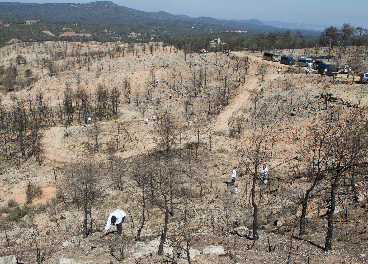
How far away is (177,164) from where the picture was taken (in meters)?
27.0

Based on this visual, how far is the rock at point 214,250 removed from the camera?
13.6 metres

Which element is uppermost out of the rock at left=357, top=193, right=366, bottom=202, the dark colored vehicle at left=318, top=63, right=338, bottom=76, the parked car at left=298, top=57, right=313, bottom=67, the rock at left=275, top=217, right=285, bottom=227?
the parked car at left=298, top=57, right=313, bottom=67

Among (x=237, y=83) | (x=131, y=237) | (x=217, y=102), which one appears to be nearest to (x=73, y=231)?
(x=131, y=237)

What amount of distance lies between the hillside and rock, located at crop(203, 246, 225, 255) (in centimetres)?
5

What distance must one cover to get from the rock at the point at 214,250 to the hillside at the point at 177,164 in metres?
0.05

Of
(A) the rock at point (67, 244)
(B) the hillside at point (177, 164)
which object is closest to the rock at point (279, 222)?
(B) the hillside at point (177, 164)

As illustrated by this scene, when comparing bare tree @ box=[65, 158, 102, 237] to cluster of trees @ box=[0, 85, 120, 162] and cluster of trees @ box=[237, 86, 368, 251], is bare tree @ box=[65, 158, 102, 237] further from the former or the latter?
cluster of trees @ box=[237, 86, 368, 251]

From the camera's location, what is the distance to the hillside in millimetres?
14727

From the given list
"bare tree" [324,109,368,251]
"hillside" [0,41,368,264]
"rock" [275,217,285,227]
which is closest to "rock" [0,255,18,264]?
"hillside" [0,41,368,264]

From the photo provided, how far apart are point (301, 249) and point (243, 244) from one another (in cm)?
269

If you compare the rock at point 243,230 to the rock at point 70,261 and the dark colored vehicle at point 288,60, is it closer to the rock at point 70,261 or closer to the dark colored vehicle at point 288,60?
the rock at point 70,261

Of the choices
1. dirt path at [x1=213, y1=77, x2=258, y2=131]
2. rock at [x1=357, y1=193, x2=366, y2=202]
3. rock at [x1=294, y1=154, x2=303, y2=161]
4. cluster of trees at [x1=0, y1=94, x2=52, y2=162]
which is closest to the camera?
rock at [x1=357, y1=193, x2=366, y2=202]

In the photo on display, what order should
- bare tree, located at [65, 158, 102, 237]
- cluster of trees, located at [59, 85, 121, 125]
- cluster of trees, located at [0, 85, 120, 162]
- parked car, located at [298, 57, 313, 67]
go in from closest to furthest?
bare tree, located at [65, 158, 102, 237] < cluster of trees, located at [0, 85, 120, 162] < cluster of trees, located at [59, 85, 121, 125] < parked car, located at [298, 57, 313, 67]

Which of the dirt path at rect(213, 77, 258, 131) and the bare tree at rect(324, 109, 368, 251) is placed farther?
the dirt path at rect(213, 77, 258, 131)
